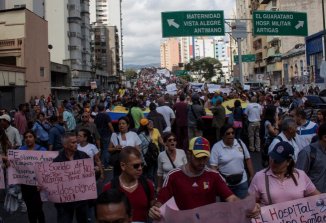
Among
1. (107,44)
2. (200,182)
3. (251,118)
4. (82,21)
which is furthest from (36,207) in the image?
(107,44)

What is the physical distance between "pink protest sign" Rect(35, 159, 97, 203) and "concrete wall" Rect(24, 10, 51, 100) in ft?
111

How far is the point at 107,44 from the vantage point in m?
133

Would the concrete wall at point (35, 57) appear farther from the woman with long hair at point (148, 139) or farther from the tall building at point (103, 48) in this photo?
the tall building at point (103, 48)

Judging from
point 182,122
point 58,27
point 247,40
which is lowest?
point 182,122

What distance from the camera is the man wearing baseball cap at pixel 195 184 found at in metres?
4.48

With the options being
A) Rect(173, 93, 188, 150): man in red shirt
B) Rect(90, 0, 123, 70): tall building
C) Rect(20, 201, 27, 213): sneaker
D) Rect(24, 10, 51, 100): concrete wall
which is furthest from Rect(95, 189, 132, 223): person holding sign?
Rect(90, 0, 123, 70): tall building

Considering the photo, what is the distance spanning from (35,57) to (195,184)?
135 feet

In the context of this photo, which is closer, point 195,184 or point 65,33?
point 195,184

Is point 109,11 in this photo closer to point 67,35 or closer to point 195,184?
point 67,35

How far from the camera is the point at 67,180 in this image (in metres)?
6.28

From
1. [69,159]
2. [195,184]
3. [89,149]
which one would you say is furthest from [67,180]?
[195,184]

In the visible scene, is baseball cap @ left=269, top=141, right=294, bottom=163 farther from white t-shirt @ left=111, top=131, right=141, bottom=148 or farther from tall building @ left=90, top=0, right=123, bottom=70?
tall building @ left=90, top=0, right=123, bottom=70

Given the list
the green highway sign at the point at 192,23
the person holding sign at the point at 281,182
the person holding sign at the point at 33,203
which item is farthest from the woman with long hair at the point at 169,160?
the green highway sign at the point at 192,23

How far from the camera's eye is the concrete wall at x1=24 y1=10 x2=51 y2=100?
135 ft
